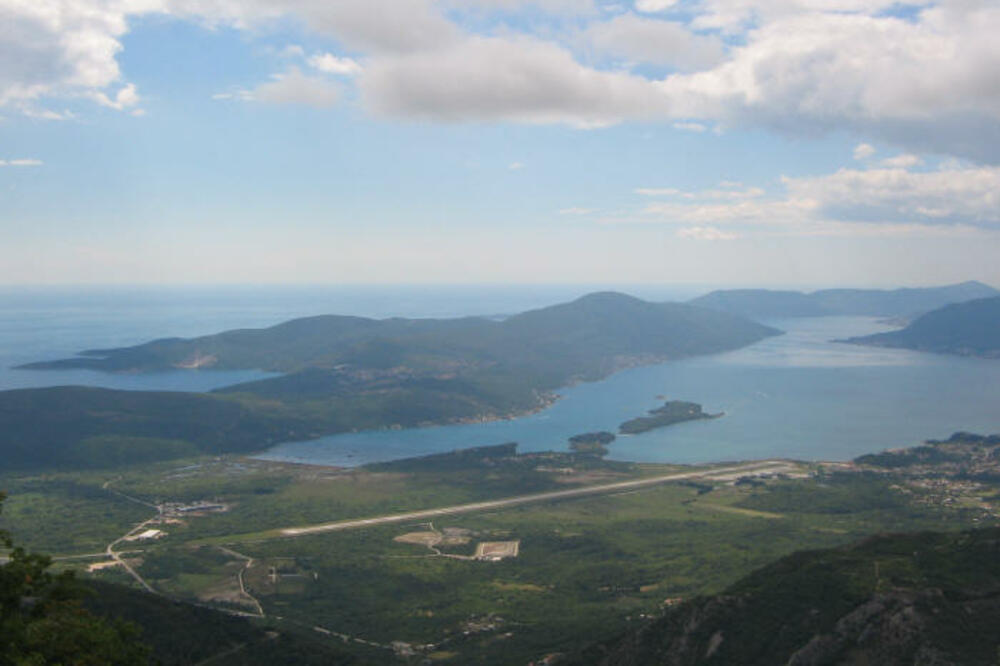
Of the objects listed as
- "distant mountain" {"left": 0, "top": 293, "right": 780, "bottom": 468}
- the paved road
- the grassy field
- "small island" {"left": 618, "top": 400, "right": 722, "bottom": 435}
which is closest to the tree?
the grassy field

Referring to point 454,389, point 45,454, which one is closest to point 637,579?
point 45,454

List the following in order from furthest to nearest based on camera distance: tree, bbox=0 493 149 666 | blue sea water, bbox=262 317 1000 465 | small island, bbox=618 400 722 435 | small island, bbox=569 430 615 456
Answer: small island, bbox=618 400 722 435, blue sea water, bbox=262 317 1000 465, small island, bbox=569 430 615 456, tree, bbox=0 493 149 666

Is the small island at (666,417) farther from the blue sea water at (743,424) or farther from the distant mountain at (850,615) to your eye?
the distant mountain at (850,615)

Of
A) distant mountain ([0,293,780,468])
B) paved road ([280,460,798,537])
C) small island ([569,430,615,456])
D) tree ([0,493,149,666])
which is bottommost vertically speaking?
paved road ([280,460,798,537])

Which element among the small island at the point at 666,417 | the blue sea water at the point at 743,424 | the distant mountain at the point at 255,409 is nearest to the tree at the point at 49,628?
the blue sea water at the point at 743,424

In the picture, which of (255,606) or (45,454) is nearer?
(255,606)

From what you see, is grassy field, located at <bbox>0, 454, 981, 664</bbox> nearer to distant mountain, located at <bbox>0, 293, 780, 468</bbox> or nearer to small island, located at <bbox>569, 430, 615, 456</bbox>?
small island, located at <bbox>569, 430, 615, 456</bbox>

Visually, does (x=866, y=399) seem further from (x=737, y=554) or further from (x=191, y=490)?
(x=191, y=490)
